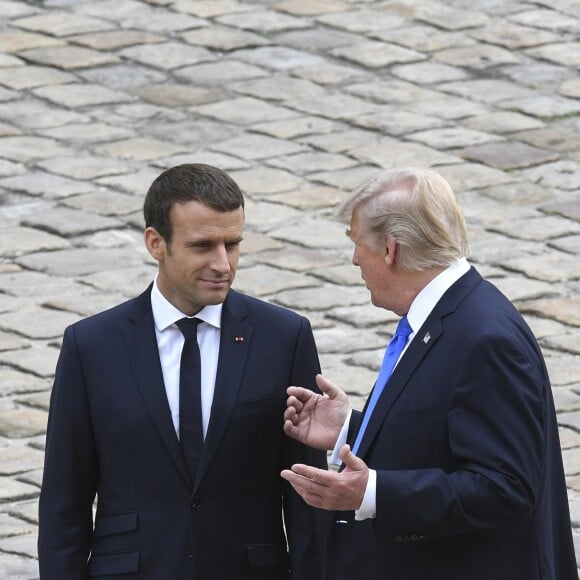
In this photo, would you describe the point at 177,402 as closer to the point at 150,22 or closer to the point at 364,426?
the point at 364,426

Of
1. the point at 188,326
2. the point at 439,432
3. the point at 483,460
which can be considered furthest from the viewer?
the point at 188,326

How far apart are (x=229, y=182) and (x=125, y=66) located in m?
6.15

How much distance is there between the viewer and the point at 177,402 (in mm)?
3527

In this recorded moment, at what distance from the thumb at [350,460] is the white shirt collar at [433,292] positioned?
0.37 metres

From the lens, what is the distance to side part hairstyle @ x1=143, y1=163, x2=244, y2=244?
11.6ft

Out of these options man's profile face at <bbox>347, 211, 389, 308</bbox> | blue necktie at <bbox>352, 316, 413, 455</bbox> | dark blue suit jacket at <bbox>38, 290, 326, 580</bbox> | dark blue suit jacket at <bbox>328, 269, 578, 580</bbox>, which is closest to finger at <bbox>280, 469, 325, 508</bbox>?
dark blue suit jacket at <bbox>328, 269, 578, 580</bbox>

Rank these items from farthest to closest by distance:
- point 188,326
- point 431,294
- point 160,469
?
point 188,326 < point 160,469 < point 431,294

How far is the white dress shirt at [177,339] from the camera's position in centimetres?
356

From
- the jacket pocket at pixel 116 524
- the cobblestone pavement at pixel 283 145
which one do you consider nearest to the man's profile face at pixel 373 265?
the jacket pocket at pixel 116 524

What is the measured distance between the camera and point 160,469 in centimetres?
348

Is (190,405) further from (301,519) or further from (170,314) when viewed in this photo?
(301,519)

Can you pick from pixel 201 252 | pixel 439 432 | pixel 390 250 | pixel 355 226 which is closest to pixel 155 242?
pixel 201 252

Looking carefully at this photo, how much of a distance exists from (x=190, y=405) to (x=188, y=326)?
0.19 meters

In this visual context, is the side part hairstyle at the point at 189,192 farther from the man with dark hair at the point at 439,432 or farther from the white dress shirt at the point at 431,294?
the white dress shirt at the point at 431,294
